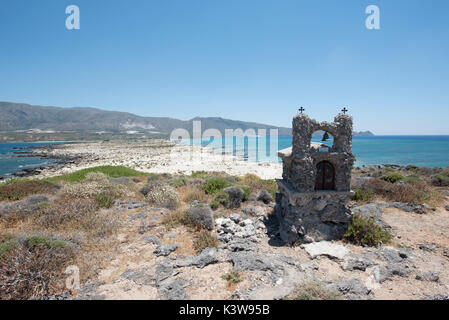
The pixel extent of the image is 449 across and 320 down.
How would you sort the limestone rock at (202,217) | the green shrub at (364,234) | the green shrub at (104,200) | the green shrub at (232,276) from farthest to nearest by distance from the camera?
the green shrub at (104,200) → the limestone rock at (202,217) → the green shrub at (364,234) → the green shrub at (232,276)

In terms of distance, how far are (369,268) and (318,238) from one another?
178 centimetres

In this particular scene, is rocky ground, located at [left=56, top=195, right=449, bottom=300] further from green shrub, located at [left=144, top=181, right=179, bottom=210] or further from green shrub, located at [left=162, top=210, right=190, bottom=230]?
green shrub, located at [left=144, top=181, right=179, bottom=210]

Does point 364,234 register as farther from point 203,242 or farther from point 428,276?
point 203,242

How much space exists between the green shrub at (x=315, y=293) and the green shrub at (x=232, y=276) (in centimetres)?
140

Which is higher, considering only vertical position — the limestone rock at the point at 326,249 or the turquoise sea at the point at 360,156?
the turquoise sea at the point at 360,156

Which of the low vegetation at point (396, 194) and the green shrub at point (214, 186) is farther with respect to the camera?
the green shrub at point (214, 186)

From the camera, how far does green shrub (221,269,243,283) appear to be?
5383 millimetres

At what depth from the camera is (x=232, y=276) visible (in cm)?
555

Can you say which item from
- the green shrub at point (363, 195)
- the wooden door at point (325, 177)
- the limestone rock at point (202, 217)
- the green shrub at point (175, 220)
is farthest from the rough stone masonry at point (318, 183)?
the green shrub at point (363, 195)

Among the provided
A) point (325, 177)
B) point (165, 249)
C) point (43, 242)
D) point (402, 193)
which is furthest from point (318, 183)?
point (43, 242)

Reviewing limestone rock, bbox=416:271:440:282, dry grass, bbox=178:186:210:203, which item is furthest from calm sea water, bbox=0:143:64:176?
limestone rock, bbox=416:271:440:282

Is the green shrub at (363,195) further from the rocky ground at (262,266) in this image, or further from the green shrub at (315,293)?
the green shrub at (315,293)

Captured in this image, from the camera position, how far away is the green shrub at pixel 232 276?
5383mm
